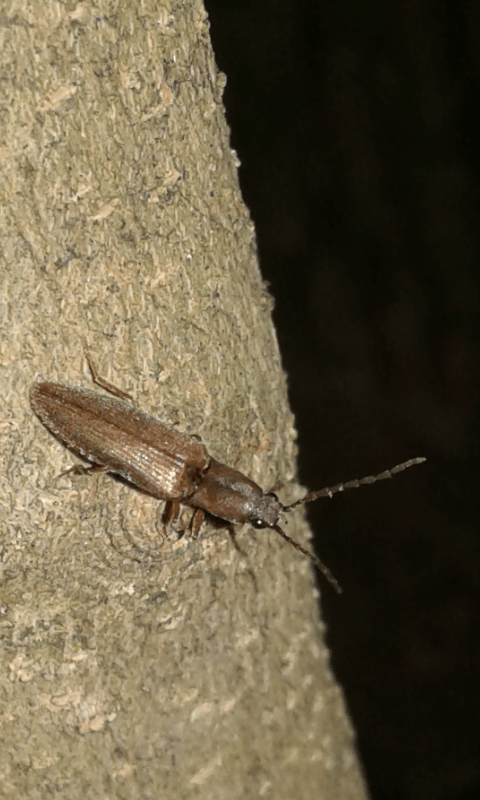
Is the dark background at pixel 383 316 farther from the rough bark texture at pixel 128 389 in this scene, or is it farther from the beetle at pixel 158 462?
the rough bark texture at pixel 128 389

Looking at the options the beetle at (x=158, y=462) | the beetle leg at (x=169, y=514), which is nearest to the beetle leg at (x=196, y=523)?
the beetle at (x=158, y=462)

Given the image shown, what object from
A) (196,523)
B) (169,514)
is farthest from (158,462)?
(169,514)

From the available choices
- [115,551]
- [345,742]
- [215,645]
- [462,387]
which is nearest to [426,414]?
[462,387]

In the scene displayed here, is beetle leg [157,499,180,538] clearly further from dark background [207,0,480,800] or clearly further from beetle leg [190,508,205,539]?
dark background [207,0,480,800]

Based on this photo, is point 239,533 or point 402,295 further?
A: point 402,295

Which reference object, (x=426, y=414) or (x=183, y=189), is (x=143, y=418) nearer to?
(x=183, y=189)

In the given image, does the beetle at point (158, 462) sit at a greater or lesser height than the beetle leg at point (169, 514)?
greater

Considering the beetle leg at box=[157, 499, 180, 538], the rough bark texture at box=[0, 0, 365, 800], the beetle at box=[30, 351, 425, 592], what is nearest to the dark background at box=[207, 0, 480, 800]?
the beetle at box=[30, 351, 425, 592]
